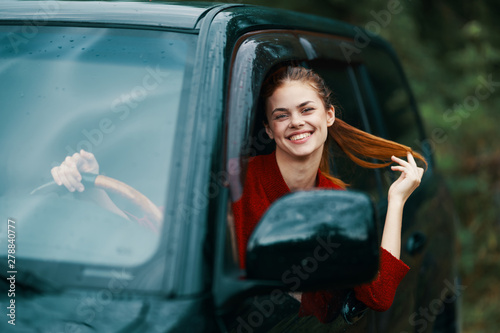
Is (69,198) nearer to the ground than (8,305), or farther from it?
farther from it

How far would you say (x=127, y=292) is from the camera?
1.42 m

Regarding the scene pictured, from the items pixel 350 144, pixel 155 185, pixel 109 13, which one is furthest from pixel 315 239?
pixel 109 13

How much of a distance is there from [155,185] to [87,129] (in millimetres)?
320

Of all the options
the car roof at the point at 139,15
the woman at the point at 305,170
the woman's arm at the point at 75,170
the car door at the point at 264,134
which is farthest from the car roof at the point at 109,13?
the woman's arm at the point at 75,170

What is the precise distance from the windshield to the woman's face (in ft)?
1.18

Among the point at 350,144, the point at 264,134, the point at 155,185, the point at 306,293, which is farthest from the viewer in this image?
the point at 350,144

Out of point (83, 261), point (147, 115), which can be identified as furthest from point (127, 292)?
point (147, 115)

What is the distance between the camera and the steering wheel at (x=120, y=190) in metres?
1.55

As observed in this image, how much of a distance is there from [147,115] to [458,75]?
5782 millimetres

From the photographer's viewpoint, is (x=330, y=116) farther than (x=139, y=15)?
Yes

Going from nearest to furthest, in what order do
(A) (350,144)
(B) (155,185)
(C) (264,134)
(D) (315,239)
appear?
1. (D) (315,239)
2. (B) (155,185)
3. (C) (264,134)
4. (A) (350,144)

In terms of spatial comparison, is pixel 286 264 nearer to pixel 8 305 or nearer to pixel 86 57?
pixel 8 305

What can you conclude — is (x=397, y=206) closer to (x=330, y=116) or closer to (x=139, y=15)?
(x=330, y=116)

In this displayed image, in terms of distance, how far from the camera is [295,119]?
1.90 meters
